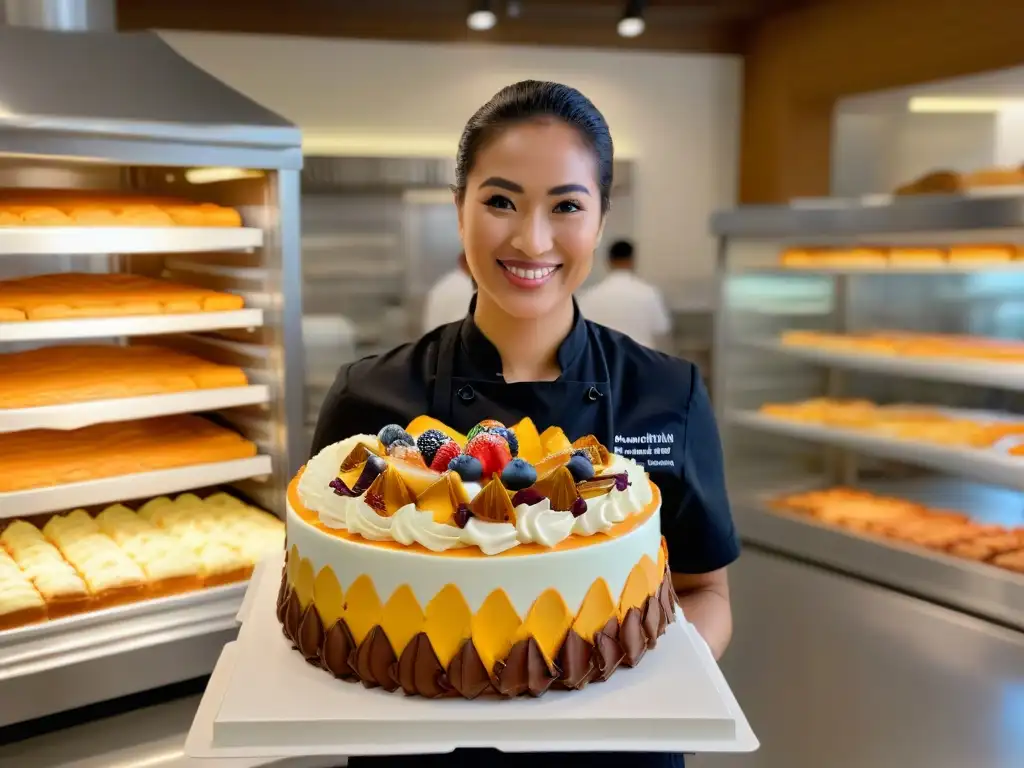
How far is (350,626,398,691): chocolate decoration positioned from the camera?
48.9 inches

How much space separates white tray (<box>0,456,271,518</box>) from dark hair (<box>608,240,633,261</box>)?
3540mm

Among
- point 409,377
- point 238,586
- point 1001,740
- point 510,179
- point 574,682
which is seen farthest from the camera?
point 1001,740

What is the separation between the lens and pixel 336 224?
20.7 ft

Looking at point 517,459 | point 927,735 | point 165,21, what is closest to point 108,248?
point 517,459

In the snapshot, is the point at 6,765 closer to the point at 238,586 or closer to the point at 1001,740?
the point at 238,586

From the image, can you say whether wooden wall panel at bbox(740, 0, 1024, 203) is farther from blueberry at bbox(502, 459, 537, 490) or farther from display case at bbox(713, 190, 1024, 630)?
blueberry at bbox(502, 459, 537, 490)

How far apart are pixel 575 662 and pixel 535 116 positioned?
78cm

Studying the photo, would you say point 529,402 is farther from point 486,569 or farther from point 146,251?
point 146,251

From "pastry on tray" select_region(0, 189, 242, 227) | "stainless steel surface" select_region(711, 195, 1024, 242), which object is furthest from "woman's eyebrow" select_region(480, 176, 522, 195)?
"stainless steel surface" select_region(711, 195, 1024, 242)

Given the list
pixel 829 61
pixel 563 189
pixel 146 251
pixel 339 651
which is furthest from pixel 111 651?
pixel 829 61

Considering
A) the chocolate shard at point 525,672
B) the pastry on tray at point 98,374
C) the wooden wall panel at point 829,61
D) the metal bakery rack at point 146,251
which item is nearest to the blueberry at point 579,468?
the chocolate shard at point 525,672

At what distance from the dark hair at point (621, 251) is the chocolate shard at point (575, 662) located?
184 inches

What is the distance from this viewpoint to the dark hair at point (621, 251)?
5.78 meters

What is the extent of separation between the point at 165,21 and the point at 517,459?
5.91 meters
